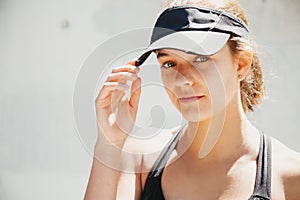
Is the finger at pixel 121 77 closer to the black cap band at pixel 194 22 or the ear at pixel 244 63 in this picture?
the black cap band at pixel 194 22

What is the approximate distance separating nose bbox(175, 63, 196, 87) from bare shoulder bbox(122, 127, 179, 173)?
0.43ft

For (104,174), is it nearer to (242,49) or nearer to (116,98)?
(116,98)

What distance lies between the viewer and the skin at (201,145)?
23.5 inches

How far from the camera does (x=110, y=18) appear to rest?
138 cm

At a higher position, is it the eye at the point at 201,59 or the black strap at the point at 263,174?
the eye at the point at 201,59

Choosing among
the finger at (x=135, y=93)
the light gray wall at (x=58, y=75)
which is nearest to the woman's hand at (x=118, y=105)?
the finger at (x=135, y=93)

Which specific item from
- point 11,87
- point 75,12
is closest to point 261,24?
point 75,12

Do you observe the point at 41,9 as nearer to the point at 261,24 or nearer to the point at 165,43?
the point at 261,24

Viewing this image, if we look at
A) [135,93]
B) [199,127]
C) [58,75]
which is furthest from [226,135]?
[58,75]

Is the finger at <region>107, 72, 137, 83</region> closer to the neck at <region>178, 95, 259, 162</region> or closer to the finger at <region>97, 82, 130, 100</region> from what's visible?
the finger at <region>97, 82, 130, 100</region>

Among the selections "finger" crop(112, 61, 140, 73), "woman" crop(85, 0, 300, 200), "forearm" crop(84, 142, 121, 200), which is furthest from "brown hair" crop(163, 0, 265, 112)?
"forearm" crop(84, 142, 121, 200)

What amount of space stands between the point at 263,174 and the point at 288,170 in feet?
0.11

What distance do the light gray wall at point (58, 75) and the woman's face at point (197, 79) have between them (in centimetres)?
75

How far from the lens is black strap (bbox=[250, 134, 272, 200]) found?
1.94ft
